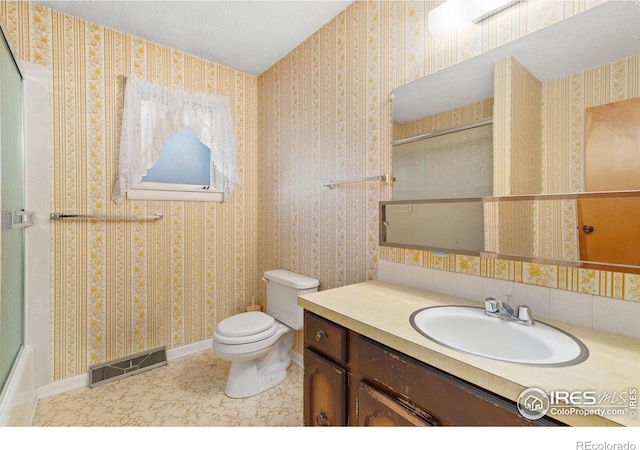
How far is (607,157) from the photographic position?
2.92 feet

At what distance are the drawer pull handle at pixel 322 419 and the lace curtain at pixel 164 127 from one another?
5.92ft

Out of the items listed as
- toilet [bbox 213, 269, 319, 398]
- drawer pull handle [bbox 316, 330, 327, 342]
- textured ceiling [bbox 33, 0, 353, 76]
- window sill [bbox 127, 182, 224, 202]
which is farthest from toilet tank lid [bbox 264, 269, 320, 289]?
textured ceiling [bbox 33, 0, 353, 76]

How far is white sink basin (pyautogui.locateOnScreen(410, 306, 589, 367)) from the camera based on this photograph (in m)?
0.79

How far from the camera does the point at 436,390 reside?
77 cm

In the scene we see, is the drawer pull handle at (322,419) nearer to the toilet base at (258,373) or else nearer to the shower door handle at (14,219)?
the toilet base at (258,373)

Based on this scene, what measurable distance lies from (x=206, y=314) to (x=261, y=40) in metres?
2.15

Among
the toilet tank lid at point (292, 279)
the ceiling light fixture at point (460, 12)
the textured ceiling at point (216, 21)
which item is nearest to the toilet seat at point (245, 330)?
the toilet tank lid at point (292, 279)

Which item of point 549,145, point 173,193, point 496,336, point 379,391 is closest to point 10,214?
point 173,193

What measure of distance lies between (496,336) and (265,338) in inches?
50.9

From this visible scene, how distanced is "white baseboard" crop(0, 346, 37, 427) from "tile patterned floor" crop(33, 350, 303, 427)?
0.13m

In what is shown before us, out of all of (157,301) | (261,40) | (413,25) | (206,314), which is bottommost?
(206,314)

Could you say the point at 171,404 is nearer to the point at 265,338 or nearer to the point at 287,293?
the point at 265,338

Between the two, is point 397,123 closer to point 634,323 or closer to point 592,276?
point 592,276

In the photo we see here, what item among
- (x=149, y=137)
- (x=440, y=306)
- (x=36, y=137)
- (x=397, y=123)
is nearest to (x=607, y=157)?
(x=440, y=306)
